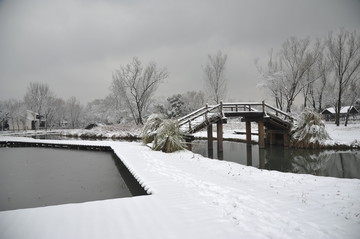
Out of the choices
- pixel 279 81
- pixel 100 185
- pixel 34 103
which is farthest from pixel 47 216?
pixel 34 103

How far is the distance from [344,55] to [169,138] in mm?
24617

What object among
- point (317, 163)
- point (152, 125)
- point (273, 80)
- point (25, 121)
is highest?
point (273, 80)

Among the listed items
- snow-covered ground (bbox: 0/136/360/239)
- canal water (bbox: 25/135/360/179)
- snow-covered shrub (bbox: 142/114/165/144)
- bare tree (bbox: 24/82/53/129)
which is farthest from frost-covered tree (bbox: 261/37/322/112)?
bare tree (bbox: 24/82/53/129)

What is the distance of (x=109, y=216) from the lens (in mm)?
3996

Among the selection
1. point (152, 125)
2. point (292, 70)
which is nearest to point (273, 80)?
point (292, 70)

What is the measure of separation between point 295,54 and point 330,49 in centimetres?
367

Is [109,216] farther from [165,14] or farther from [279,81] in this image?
[279,81]

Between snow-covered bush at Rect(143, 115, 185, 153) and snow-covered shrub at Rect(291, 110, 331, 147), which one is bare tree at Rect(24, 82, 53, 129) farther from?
snow-covered shrub at Rect(291, 110, 331, 147)

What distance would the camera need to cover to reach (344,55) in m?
24.0

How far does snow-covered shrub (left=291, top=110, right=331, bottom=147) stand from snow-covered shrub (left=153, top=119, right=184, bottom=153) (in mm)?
10246

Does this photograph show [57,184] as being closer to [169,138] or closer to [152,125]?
[169,138]

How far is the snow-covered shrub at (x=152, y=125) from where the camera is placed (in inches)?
552

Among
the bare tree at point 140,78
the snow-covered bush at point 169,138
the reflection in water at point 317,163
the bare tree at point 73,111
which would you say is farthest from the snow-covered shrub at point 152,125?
the bare tree at point 73,111

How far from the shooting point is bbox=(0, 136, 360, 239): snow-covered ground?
11.1 feet
